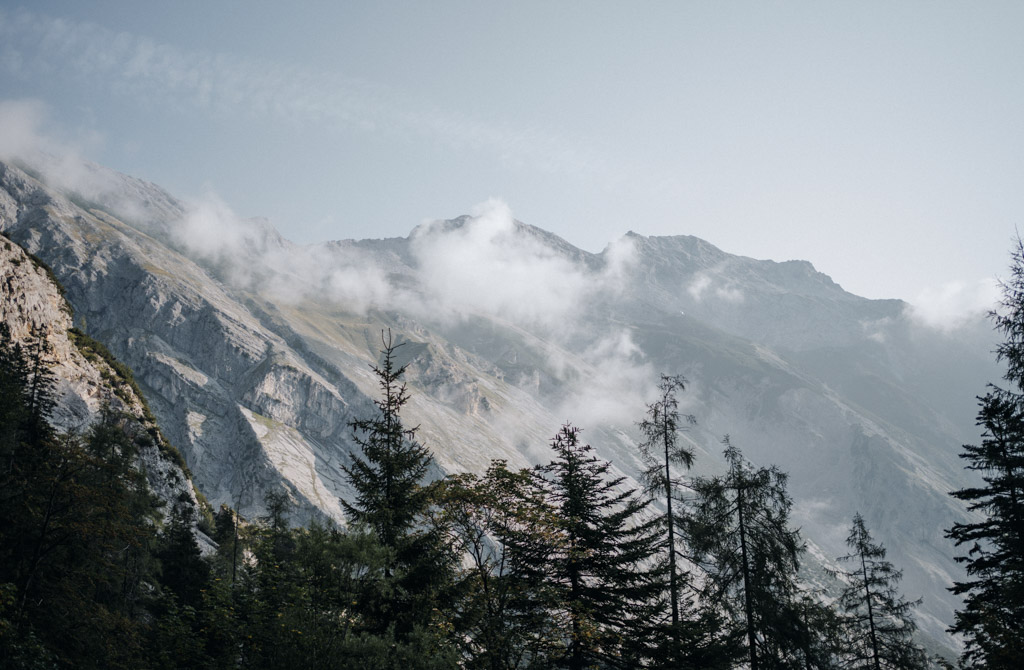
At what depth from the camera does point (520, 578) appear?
62.4 ft

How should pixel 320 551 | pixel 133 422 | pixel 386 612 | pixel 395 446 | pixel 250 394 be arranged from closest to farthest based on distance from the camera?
pixel 320 551 < pixel 386 612 < pixel 395 446 < pixel 133 422 < pixel 250 394

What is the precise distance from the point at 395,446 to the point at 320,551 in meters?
7.86

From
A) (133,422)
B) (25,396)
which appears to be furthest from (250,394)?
(25,396)

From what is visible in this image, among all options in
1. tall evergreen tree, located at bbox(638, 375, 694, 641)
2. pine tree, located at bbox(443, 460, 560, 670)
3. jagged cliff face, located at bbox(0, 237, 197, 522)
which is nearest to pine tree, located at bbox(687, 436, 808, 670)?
tall evergreen tree, located at bbox(638, 375, 694, 641)

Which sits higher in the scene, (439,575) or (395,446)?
(395,446)

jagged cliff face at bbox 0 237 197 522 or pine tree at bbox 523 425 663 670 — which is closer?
pine tree at bbox 523 425 663 670

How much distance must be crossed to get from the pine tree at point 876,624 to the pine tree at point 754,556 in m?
4.64

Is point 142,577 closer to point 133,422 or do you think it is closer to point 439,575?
point 439,575

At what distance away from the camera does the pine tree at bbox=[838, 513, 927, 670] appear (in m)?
25.1

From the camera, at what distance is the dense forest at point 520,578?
16.7m

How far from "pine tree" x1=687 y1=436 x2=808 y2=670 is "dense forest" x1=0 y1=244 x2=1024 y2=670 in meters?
0.08

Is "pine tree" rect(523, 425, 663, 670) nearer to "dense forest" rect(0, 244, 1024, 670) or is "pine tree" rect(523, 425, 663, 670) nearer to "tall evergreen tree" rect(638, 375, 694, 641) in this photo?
"dense forest" rect(0, 244, 1024, 670)

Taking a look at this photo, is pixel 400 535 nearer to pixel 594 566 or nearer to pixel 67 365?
pixel 594 566

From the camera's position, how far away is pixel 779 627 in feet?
70.4
